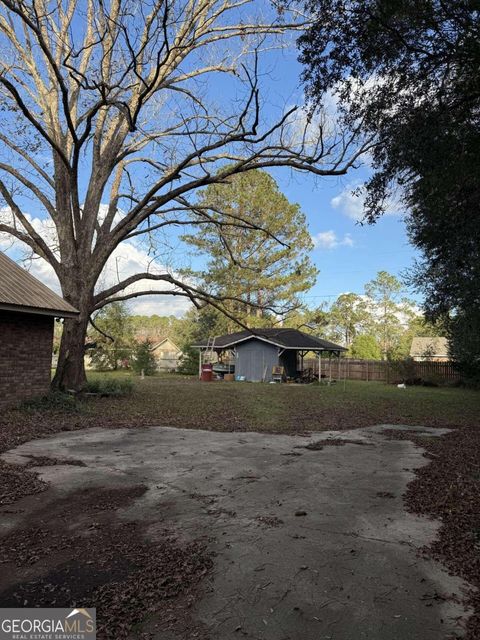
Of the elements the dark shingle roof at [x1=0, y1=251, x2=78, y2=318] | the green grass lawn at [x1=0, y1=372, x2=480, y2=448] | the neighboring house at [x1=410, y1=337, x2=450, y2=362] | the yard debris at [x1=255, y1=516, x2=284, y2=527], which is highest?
the neighboring house at [x1=410, y1=337, x2=450, y2=362]

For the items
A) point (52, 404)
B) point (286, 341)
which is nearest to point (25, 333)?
point (52, 404)

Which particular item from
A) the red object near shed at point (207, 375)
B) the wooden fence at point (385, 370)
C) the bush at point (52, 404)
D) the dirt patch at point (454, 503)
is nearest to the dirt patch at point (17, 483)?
the dirt patch at point (454, 503)

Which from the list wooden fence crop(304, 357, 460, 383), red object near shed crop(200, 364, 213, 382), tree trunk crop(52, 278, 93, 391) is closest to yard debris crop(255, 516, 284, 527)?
tree trunk crop(52, 278, 93, 391)

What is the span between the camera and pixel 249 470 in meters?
6.48

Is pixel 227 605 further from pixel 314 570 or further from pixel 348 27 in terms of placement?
pixel 348 27

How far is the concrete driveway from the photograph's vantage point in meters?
2.82

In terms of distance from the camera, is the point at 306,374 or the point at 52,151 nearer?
the point at 52,151

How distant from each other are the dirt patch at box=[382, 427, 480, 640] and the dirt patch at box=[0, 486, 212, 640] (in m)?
1.79

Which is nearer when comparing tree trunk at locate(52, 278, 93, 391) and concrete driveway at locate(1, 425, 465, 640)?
concrete driveway at locate(1, 425, 465, 640)

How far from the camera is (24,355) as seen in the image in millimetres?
12047

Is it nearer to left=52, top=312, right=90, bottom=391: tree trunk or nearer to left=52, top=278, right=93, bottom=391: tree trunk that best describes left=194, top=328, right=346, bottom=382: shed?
left=52, top=278, right=93, bottom=391: tree trunk

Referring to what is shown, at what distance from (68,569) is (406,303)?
222ft

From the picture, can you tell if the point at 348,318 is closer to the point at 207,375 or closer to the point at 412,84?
the point at 207,375

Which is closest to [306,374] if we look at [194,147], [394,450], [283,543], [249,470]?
[194,147]
